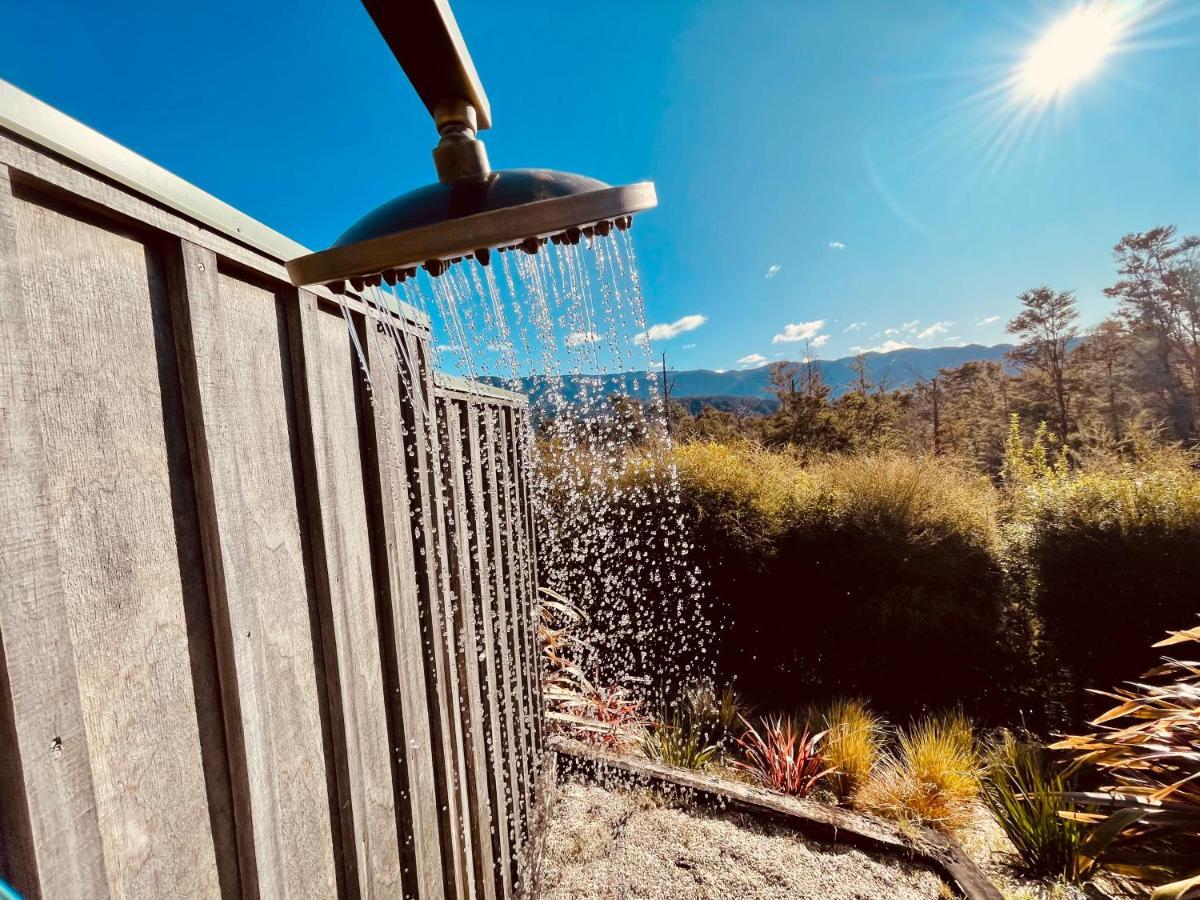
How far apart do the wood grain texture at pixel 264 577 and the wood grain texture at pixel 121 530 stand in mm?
46

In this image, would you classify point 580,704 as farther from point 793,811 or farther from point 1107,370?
point 1107,370

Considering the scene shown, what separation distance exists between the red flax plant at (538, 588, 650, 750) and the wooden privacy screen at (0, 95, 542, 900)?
1.95 metres

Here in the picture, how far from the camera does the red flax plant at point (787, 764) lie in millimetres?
3016

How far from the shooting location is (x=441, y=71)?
0.65 meters

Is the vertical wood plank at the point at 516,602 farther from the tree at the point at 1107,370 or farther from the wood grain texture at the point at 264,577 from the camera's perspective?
the tree at the point at 1107,370

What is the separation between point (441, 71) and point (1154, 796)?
10.4ft

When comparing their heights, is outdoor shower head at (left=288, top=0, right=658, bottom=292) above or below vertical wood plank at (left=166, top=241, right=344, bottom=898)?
above

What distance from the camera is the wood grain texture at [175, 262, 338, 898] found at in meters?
0.71

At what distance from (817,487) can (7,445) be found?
17.4 feet

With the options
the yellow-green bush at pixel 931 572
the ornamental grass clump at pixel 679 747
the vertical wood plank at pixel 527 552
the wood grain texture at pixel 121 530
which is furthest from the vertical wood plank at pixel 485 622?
the yellow-green bush at pixel 931 572

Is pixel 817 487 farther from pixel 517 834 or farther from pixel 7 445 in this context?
pixel 7 445

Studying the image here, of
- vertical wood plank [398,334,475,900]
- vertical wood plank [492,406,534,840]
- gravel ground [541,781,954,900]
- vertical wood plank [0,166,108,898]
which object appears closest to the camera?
vertical wood plank [0,166,108,898]

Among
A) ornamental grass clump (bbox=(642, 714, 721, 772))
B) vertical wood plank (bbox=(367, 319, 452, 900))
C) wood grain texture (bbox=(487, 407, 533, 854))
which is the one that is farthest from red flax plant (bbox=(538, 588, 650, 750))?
vertical wood plank (bbox=(367, 319, 452, 900))

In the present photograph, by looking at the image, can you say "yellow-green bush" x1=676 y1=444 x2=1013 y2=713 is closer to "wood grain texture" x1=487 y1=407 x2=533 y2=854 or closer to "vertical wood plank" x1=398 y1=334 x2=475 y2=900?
"wood grain texture" x1=487 y1=407 x2=533 y2=854
